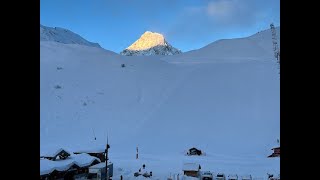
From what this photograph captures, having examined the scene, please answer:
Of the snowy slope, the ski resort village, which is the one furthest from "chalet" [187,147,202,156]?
the snowy slope

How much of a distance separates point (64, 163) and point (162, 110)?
29.5m

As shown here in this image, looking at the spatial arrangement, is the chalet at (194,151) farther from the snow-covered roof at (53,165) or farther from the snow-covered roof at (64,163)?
the snow-covered roof at (53,165)

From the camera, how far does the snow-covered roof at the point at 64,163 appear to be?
22430 millimetres

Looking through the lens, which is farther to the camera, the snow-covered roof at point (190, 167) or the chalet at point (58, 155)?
the chalet at point (58, 155)

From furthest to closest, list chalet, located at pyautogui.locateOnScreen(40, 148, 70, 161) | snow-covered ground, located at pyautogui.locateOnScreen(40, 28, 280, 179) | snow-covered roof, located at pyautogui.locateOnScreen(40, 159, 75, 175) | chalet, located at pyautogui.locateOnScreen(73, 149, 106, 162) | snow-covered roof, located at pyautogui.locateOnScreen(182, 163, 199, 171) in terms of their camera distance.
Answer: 1. snow-covered ground, located at pyautogui.locateOnScreen(40, 28, 280, 179)
2. chalet, located at pyautogui.locateOnScreen(73, 149, 106, 162)
3. chalet, located at pyautogui.locateOnScreen(40, 148, 70, 161)
4. snow-covered roof, located at pyautogui.locateOnScreen(182, 163, 199, 171)
5. snow-covered roof, located at pyautogui.locateOnScreen(40, 159, 75, 175)

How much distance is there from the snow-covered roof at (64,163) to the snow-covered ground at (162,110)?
2.78 meters

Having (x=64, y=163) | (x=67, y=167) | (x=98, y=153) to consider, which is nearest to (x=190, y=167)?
(x=98, y=153)

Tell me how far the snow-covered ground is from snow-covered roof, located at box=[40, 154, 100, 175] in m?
2.78

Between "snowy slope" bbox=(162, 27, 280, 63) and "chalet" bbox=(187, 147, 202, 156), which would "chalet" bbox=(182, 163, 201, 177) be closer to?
"chalet" bbox=(187, 147, 202, 156)

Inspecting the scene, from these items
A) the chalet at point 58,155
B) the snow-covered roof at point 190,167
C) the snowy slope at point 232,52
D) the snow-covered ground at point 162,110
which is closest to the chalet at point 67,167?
the chalet at point 58,155

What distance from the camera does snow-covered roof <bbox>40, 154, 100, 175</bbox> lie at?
73.6 feet
